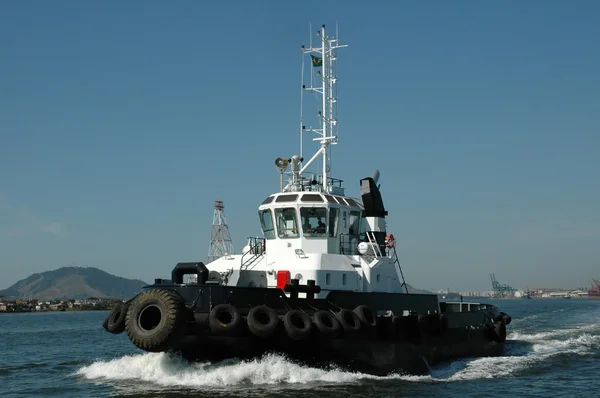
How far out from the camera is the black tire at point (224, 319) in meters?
14.8

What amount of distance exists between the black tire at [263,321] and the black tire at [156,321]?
1598 millimetres

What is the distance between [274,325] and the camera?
49.6ft

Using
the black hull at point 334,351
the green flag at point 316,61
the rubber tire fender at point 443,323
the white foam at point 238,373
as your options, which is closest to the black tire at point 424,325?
the black hull at point 334,351

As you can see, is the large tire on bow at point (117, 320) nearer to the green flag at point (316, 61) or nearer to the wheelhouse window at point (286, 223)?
the wheelhouse window at point (286, 223)

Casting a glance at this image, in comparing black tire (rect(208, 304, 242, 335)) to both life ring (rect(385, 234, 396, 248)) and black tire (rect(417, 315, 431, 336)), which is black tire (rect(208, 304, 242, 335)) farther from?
life ring (rect(385, 234, 396, 248))

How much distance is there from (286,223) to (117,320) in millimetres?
5740

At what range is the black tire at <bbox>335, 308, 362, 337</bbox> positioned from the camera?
626 inches

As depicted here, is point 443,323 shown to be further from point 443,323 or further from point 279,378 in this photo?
point 279,378

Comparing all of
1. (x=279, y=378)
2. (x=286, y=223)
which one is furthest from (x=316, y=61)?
(x=279, y=378)

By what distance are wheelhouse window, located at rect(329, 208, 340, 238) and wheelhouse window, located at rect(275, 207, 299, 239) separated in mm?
1025

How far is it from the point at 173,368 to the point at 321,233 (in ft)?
19.3

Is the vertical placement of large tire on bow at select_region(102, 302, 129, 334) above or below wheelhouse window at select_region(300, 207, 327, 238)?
below

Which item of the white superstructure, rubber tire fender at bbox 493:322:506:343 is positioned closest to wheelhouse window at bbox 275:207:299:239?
the white superstructure

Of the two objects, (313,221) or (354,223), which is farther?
(354,223)
